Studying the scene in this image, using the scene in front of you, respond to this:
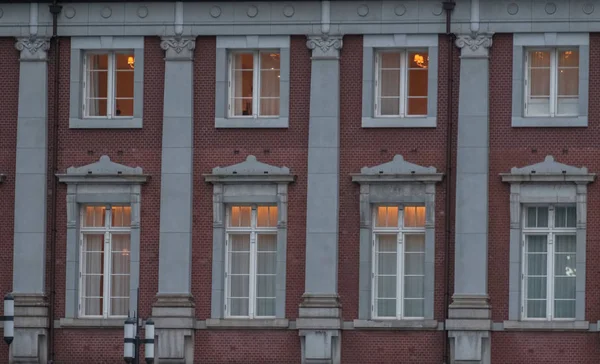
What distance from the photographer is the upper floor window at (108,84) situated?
49.1m

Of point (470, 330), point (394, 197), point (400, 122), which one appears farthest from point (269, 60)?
point (470, 330)

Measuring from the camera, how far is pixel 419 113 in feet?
158

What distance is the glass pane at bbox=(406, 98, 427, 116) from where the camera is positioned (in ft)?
158

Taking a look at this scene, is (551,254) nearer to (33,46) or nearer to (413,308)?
(413,308)

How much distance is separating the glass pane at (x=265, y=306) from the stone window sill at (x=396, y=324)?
2089 millimetres

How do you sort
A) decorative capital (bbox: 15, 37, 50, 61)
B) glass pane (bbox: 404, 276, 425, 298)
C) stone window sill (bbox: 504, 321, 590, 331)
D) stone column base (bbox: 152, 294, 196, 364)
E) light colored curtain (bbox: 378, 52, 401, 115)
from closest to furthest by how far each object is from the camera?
1. stone window sill (bbox: 504, 321, 590, 331)
2. glass pane (bbox: 404, 276, 425, 298)
3. stone column base (bbox: 152, 294, 196, 364)
4. light colored curtain (bbox: 378, 52, 401, 115)
5. decorative capital (bbox: 15, 37, 50, 61)

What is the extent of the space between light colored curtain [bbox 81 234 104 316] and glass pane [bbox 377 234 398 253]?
6636mm

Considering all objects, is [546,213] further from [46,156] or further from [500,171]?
[46,156]

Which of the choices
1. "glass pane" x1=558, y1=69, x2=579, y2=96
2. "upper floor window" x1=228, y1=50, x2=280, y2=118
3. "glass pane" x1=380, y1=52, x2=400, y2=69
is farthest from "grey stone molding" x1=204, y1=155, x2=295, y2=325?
"glass pane" x1=558, y1=69, x2=579, y2=96

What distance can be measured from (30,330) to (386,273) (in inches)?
333

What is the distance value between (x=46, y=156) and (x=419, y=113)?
888 centimetres

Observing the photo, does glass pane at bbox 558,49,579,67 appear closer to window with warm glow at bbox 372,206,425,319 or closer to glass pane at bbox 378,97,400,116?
glass pane at bbox 378,97,400,116

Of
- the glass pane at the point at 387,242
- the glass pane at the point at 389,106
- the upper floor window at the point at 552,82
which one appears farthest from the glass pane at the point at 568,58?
the glass pane at the point at 387,242

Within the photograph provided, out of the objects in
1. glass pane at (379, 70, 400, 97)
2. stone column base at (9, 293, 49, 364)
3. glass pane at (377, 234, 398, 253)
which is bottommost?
stone column base at (9, 293, 49, 364)
